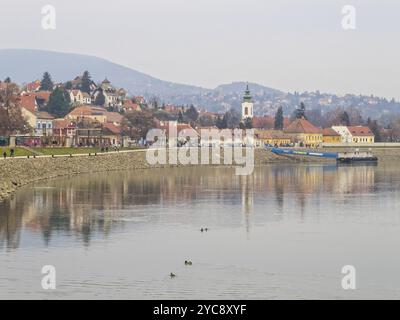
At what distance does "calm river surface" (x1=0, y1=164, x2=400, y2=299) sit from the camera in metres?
31.6

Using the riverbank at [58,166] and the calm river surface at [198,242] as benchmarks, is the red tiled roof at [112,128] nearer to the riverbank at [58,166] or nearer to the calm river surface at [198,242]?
the riverbank at [58,166]

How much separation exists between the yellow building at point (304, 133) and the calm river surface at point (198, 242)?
11994 cm

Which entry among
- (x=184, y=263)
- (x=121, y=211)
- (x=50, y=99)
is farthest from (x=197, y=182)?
(x=50, y=99)

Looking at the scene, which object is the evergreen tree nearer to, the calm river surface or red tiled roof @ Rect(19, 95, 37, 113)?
red tiled roof @ Rect(19, 95, 37, 113)

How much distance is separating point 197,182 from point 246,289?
48.0 m

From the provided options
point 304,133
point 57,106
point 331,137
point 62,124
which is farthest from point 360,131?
point 62,124

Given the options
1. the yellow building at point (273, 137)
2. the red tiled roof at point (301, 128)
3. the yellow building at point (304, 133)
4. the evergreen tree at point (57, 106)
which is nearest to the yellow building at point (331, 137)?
the yellow building at point (304, 133)

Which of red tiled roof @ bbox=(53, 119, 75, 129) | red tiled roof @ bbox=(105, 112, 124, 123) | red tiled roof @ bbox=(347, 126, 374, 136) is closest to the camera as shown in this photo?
red tiled roof @ bbox=(53, 119, 75, 129)

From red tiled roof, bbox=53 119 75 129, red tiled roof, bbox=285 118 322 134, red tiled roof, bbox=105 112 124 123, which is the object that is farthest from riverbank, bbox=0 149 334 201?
red tiled roof, bbox=285 118 322 134

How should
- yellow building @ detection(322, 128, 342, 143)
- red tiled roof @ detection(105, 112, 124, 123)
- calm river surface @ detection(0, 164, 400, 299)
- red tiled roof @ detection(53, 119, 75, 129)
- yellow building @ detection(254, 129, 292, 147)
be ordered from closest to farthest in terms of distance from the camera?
1. calm river surface @ detection(0, 164, 400, 299)
2. red tiled roof @ detection(53, 119, 75, 129)
3. red tiled roof @ detection(105, 112, 124, 123)
4. yellow building @ detection(254, 129, 292, 147)
5. yellow building @ detection(322, 128, 342, 143)

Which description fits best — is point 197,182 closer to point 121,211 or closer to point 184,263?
point 121,211

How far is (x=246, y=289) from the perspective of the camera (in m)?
31.3

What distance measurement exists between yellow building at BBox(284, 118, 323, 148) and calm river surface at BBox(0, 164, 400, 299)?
120 metres
